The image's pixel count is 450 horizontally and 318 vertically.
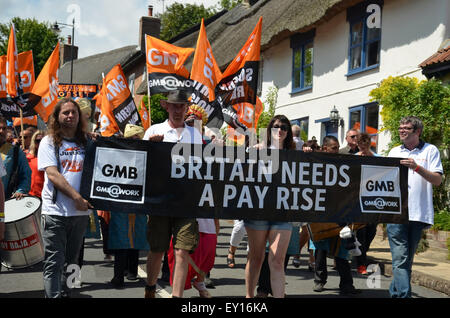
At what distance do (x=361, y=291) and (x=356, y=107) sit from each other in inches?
410

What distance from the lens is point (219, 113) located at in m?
10.0

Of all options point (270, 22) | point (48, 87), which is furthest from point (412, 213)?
point (270, 22)

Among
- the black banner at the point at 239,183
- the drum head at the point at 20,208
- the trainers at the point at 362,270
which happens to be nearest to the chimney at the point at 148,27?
the trainers at the point at 362,270

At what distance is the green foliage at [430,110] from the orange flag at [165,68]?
15.9 feet

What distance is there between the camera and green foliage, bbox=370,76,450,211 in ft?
38.1

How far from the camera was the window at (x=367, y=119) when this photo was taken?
15.8 meters

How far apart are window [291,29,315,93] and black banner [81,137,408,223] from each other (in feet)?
45.4

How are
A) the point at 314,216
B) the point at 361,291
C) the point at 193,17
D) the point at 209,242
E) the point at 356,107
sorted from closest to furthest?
1. the point at 314,216
2. the point at 209,242
3. the point at 361,291
4. the point at 356,107
5. the point at 193,17

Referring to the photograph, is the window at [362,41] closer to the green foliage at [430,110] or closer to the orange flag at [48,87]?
the green foliage at [430,110]

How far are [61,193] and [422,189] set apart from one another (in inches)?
142

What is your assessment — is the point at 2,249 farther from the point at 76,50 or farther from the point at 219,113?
the point at 76,50

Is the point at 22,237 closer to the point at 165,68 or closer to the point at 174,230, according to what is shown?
the point at 174,230

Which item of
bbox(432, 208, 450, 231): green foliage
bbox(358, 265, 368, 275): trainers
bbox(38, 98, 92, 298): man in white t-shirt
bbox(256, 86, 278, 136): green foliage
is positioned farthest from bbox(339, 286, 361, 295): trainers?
bbox(256, 86, 278, 136): green foliage

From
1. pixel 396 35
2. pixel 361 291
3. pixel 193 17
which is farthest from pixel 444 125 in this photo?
pixel 193 17
